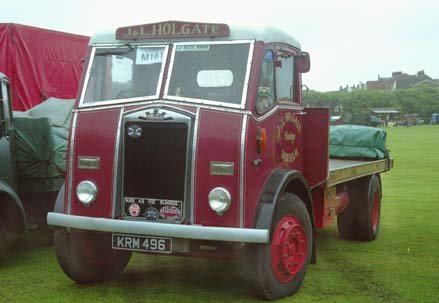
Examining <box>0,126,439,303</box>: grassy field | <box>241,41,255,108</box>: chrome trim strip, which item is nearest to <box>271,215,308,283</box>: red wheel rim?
<box>0,126,439,303</box>: grassy field

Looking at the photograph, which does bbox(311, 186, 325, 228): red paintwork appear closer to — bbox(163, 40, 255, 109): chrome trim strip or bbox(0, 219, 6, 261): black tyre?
bbox(163, 40, 255, 109): chrome trim strip

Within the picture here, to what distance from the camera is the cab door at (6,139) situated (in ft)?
23.2

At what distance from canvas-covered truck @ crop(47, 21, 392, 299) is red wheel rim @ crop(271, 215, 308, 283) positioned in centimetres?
1

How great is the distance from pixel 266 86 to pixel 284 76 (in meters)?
0.56

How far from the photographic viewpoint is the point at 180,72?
19.1 feet

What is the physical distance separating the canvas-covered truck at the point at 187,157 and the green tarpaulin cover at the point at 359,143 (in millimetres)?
3328

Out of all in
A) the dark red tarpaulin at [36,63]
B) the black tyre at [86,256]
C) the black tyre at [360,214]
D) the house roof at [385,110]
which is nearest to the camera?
the black tyre at [86,256]

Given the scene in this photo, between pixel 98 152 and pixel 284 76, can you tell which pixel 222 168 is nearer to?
pixel 98 152

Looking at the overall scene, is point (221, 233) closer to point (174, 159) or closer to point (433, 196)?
point (174, 159)

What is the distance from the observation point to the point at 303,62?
21.6 feet

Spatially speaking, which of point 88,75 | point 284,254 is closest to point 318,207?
point 284,254

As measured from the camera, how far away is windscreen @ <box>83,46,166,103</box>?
591 centimetres

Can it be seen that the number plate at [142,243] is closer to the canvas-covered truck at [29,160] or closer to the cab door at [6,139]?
the canvas-covered truck at [29,160]

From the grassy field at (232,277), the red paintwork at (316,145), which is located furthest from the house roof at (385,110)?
the red paintwork at (316,145)
